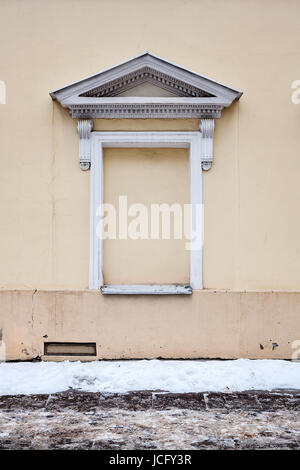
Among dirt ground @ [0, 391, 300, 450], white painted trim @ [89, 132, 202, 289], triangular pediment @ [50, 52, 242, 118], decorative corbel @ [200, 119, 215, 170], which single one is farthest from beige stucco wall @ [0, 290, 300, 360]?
triangular pediment @ [50, 52, 242, 118]

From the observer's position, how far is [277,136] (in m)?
6.12

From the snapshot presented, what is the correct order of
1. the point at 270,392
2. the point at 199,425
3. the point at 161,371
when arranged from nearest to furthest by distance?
the point at 199,425 → the point at 270,392 → the point at 161,371

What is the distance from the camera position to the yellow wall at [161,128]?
611 cm

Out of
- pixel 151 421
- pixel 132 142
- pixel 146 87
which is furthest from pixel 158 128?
pixel 151 421

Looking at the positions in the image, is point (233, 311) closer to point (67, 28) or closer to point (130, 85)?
point (130, 85)

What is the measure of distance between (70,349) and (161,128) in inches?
127

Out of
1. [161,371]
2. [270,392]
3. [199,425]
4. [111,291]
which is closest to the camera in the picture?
[199,425]

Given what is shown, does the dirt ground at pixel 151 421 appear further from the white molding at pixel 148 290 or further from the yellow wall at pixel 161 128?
the yellow wall at pixel 161 128

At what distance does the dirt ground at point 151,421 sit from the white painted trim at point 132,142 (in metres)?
1.68

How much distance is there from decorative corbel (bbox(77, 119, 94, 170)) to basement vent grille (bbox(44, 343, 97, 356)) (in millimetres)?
2390

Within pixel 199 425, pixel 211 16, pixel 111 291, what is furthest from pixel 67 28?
pixel 199 425

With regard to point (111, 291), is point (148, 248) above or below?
above

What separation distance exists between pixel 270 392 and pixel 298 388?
0.37 metres

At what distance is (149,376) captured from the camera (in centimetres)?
538
